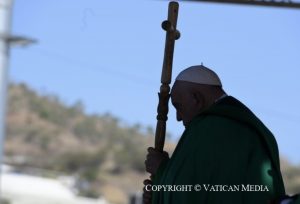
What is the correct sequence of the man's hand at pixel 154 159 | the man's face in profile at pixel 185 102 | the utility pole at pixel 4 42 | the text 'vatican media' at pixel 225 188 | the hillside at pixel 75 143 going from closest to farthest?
the text 'vatican media' at pixel 225 188, the man's face in profile at pixel 185 102, the man's hand at pixel 154 159, the utility pole at pixel 4 42, the hillside at pixel 75 143

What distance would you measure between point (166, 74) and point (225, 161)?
0.75m

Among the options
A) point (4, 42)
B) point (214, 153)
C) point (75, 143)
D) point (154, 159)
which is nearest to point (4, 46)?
point (4, 42)

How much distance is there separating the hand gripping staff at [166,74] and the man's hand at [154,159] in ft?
0.12

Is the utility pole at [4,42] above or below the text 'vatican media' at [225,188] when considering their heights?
above

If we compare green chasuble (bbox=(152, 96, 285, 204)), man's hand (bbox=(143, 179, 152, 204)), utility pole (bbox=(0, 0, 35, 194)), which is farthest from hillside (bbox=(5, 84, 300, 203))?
green chasuble (bbox=(152, 96, 285, 204))

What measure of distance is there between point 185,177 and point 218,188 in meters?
0.17

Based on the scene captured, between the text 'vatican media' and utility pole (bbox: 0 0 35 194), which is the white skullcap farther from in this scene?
utility pole (bbox: 0 0 35 194)

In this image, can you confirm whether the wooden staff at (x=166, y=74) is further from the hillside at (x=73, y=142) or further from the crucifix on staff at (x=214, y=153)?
the hillside at (x=73, y=142)

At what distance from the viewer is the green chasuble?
11.5 feet

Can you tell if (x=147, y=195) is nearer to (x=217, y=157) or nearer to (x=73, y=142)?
(x=217, y=157)

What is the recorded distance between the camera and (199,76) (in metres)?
3.87

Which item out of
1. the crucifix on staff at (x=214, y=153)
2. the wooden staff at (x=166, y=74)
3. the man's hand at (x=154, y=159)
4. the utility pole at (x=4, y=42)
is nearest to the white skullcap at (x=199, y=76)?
the crucifix on staff at (x=214, y=153)

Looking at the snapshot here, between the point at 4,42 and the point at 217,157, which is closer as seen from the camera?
the point at 217,157

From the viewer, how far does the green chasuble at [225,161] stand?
3504mm
